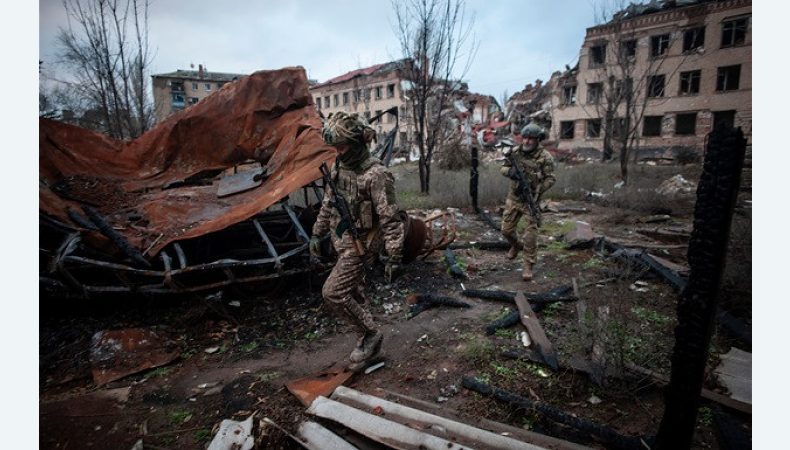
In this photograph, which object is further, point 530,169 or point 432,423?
point 530,169

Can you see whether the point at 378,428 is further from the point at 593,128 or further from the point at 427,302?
the point at 593,128

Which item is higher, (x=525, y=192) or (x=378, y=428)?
(x=525, y=192)

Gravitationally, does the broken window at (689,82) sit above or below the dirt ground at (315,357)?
above

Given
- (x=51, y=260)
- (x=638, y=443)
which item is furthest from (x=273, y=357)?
(x=638, y=443)

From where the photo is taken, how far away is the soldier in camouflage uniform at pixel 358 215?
2.74 meters

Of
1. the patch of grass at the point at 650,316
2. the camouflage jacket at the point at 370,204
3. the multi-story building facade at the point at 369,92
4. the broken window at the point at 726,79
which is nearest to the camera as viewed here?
the camouflage jacket at the point at 370,204

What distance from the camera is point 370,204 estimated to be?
2.86 metres

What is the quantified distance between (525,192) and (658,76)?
57.6 feet

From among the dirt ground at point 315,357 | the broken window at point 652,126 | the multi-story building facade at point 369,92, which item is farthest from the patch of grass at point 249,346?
the multi-story building facade at point 369,92

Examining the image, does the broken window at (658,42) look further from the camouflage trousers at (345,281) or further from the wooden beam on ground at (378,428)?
the wooden beam on ground at (378,428)

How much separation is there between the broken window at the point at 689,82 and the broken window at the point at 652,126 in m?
1.67

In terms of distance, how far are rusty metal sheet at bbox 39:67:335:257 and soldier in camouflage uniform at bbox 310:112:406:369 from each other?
0.88 metres

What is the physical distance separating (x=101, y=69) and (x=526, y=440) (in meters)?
7.71

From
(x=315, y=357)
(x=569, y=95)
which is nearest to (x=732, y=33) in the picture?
(x=569, y=95)
